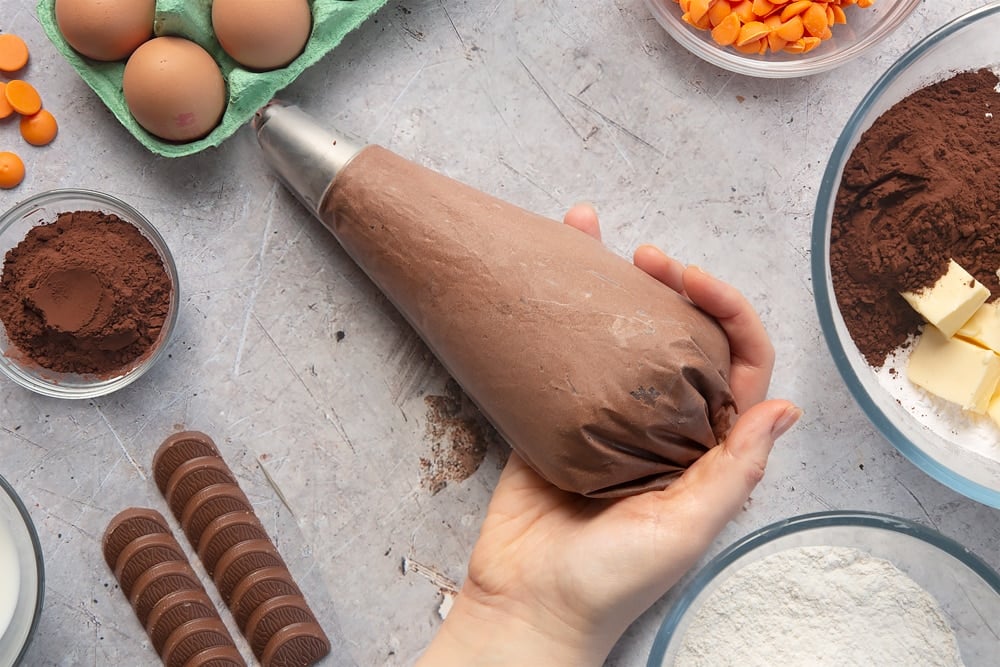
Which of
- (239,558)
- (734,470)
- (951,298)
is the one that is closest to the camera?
(734,470)

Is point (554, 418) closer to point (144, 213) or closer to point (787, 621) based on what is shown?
point (787, 621)

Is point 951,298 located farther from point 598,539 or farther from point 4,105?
point 4,105

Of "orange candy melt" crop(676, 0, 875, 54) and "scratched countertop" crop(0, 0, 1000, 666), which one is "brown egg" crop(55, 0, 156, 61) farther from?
"orange candy melt" crop(676, 0, 875, 54)

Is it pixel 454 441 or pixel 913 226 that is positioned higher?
pixel 913 226

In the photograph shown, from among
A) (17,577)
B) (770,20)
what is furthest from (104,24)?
(770,20)

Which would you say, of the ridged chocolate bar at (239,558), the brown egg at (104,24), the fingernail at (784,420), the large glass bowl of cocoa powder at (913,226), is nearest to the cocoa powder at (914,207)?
the large glass bowl of cocoa powder at (913,226)

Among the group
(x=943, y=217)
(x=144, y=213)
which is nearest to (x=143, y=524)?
(x=144, y=213)

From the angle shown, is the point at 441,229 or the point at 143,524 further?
the point at 143,524

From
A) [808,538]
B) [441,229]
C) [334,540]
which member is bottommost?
[334,540]
